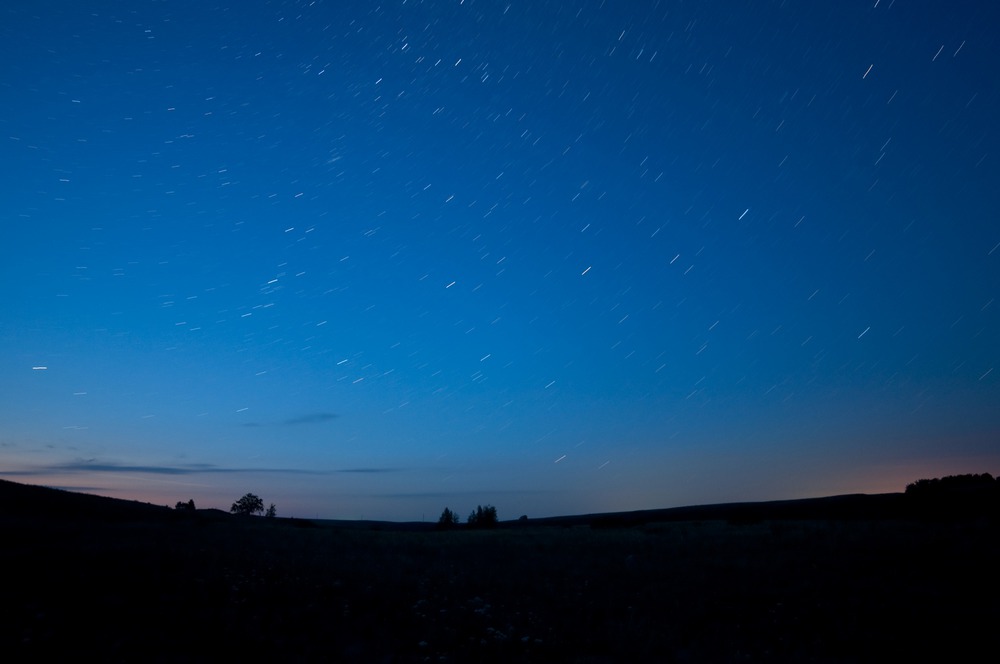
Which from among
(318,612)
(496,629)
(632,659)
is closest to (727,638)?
(632,659)

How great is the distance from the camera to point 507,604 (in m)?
13.4

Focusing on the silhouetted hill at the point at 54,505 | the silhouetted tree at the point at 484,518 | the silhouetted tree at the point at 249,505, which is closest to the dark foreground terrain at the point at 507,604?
the silhouetted hill at the point at 54,505

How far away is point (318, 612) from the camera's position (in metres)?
11.6

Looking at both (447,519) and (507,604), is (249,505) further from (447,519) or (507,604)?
(507,604)

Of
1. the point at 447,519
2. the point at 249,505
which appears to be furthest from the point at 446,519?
the point at 249,505

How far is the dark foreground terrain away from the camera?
9438mm

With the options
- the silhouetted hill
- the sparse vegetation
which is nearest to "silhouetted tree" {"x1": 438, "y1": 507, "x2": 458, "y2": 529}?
the sparse vegetation

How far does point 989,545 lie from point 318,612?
1751 centimetres

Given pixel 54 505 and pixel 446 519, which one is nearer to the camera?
pixel 54 505

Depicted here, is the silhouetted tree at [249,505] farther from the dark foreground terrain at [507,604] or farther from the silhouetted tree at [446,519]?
the dark foreground terrain at [507,604]

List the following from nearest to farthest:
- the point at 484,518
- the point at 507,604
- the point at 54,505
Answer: the point at 507,604 < the point at 54,505 < the point at 484,518

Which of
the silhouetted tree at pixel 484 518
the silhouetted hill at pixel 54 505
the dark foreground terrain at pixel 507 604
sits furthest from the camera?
the silhouetted tree at pixel 484 518

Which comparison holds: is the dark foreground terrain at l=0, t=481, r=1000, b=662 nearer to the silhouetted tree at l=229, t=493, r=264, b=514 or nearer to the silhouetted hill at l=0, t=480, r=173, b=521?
the silhouetted hill at l=0, t=480, r=173, b=521

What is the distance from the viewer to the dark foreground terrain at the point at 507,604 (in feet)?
31.0
